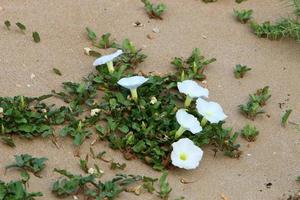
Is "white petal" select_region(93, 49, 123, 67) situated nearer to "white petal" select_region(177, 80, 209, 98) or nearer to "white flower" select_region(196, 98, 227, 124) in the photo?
"white petal" select_region(177, 80, 209, 98)

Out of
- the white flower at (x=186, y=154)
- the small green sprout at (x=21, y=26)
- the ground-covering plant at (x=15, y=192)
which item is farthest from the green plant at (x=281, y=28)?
the ground-covering plant at (x=15, y=192)

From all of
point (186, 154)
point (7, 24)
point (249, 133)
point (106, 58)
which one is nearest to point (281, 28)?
point (249, 133)

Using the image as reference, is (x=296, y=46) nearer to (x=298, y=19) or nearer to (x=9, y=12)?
(x=298, y=19)

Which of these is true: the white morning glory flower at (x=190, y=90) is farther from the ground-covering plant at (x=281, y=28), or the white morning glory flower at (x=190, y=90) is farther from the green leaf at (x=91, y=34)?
the ground-covering plant at (x=281, y=28)

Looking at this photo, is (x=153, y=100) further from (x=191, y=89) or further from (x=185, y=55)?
(x=185, y=55)

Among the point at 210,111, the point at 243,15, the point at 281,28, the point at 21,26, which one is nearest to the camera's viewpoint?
the point at 210,111

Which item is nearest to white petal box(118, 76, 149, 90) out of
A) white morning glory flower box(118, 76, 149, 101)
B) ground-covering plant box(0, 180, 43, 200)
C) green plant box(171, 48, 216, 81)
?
Answer: white morning glory flower box(118, 76, 149, 101)
